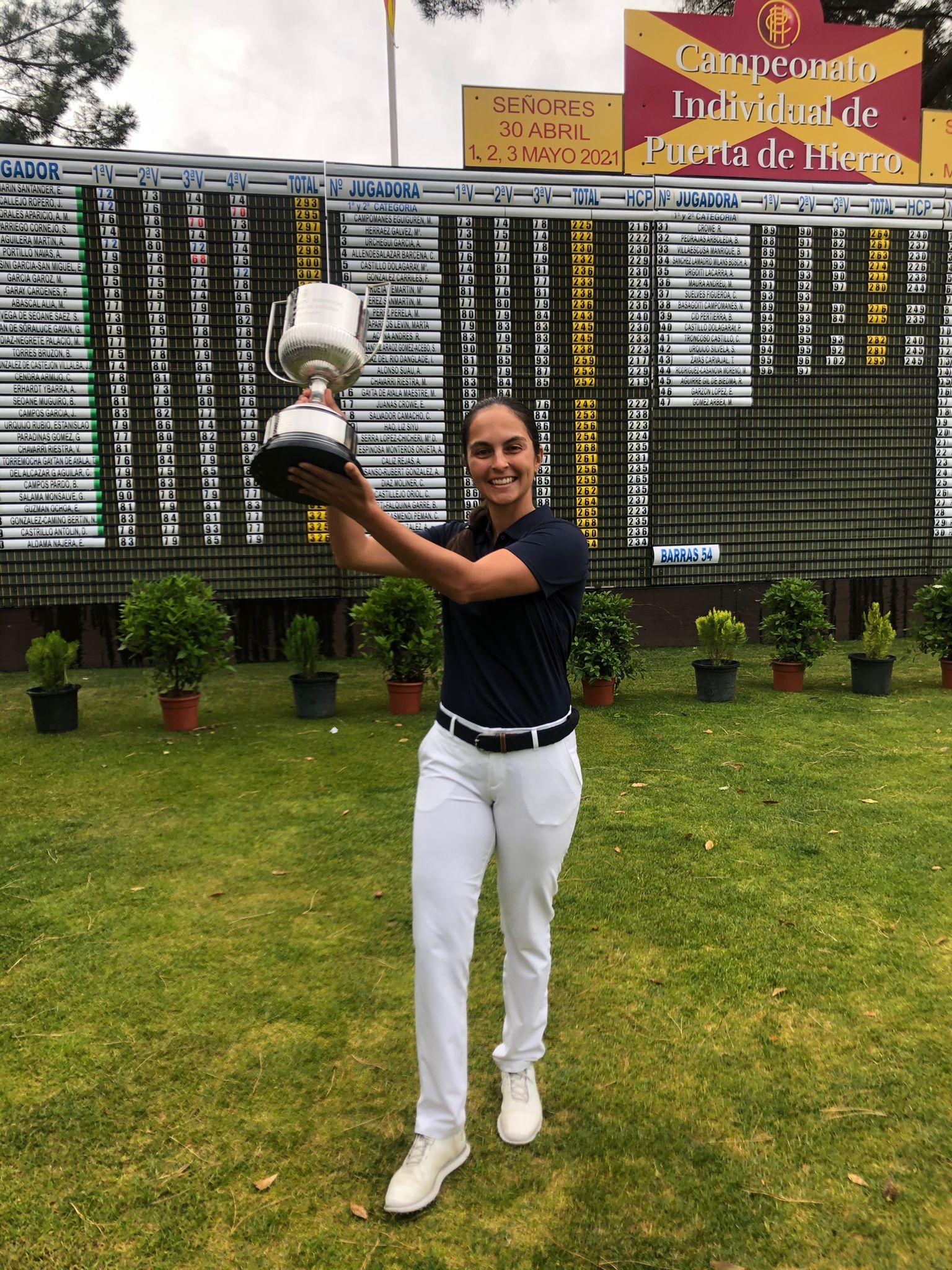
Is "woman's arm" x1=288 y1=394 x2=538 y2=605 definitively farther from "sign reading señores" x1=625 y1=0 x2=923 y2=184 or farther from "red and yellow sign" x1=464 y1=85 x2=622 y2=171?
"sign reading señores" x1=625 y1=0 x2=923 y2=184

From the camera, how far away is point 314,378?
217 centimetres

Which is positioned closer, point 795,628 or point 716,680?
point 716,680

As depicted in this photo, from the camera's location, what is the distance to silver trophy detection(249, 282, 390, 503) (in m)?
1.78

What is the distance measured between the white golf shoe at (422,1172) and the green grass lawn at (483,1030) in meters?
0.04

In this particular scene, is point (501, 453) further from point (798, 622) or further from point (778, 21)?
point (778, 21)

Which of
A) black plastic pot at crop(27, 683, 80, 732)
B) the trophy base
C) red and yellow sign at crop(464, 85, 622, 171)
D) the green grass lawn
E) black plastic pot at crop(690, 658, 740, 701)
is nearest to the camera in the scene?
the trophy base

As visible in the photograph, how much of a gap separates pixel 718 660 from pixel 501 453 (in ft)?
19.4

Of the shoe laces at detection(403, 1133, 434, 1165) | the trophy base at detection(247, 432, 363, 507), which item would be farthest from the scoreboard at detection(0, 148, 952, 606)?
the shoe laces at detection(403, 1133, 434, 1165)

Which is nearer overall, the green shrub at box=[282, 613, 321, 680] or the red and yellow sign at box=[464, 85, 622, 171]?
the green shrub at box=[282, 613, 321, 680]

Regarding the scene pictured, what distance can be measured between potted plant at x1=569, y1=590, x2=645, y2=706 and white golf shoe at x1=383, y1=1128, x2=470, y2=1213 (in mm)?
5224

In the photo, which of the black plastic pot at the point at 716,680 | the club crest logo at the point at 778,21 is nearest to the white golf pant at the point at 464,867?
the black plastic pot at the point at 716,680

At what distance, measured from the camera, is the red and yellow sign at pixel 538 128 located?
8.90m

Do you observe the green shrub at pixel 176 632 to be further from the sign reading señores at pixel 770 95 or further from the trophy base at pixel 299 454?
the sign reading señores at pixel 770 95

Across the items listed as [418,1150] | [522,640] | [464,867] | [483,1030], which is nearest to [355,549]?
[522,640]
